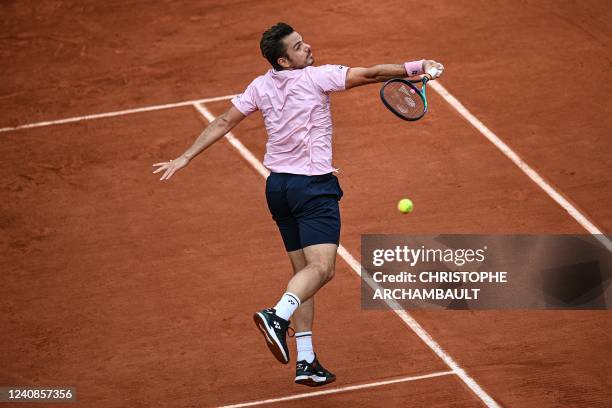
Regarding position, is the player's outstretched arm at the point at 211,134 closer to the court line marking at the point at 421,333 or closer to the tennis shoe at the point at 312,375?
the tennis shoe at the point at 312,375

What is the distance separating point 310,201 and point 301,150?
42 centimetres

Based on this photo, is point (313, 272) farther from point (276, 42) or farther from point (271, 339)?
point (276, 42)

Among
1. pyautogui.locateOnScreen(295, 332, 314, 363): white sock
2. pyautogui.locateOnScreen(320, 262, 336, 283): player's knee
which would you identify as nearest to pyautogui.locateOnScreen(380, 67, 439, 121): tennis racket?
pyautogui.locateOnScreen(320, 262, 336, 283): player's knee

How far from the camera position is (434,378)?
1134cm

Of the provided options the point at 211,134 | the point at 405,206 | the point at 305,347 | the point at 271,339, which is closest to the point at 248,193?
the point at 405,206

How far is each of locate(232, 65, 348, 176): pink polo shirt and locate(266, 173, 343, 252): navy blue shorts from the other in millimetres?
76

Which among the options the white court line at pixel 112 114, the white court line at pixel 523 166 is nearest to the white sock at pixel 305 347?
the white court line at pixel 523 166

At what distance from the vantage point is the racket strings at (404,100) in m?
10.5

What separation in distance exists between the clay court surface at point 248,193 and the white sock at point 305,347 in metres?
0.78

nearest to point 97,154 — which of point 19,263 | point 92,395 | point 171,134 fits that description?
point 171,134

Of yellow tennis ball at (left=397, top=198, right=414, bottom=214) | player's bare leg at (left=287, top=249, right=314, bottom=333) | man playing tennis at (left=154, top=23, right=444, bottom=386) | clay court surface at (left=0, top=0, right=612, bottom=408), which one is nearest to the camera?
man playing tennis at (left=154, top=23, right=444, bottom=386)

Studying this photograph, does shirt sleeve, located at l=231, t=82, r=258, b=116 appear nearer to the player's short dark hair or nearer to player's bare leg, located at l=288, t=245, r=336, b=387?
the player's short dark hair

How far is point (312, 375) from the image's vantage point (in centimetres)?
1041

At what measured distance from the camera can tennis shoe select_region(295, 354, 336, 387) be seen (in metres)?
10.3
